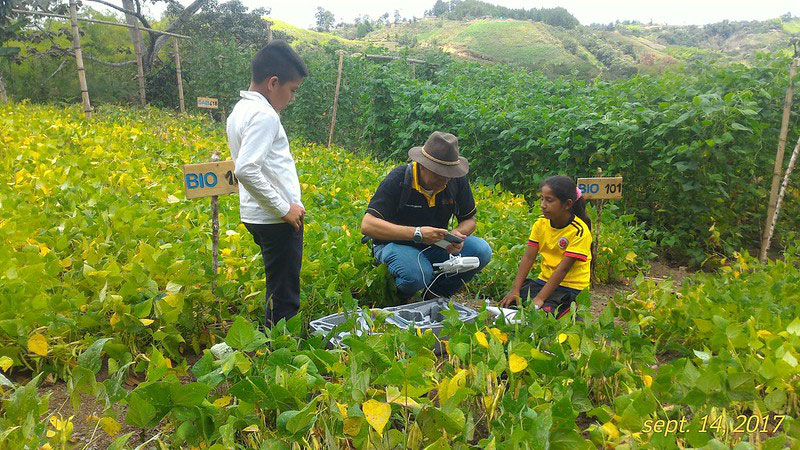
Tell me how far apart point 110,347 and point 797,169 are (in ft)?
20.1

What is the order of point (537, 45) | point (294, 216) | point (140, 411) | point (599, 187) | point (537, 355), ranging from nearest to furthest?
point (140, 411) < point (537, 355) < point (294, 216) < point (599, 187) < point (537, 45)

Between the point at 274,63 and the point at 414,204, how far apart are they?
1233 mm

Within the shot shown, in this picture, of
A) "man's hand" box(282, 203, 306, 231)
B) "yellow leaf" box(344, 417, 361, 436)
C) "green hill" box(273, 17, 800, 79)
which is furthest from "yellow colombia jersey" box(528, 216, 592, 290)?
"green hill" box(273, 17, 800, 79)

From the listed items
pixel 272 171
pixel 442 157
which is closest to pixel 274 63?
pixel 272 171

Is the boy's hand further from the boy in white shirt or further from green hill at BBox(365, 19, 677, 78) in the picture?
green hill at BBox(365, 19, 677, 78)

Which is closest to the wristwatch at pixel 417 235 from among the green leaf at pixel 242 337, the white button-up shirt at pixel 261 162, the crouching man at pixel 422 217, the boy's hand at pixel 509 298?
the crouching man at pixel 422 217

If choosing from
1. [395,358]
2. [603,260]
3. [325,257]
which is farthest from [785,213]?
[395,358]

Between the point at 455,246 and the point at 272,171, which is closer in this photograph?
the point at 272,171

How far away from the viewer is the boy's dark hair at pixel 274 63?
2.61 metres

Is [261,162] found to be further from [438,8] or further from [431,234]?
[438,8]

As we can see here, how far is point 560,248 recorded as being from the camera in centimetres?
339

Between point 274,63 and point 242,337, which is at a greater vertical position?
point 274,63

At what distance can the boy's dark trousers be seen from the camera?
105 inches

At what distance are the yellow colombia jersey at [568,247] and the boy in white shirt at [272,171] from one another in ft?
4.94
